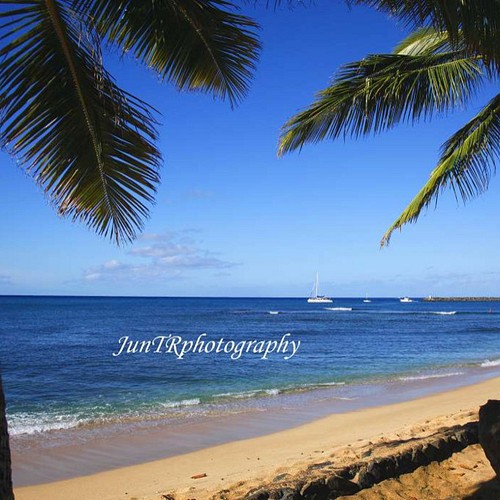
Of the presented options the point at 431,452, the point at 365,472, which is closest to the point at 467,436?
the point at 431,452

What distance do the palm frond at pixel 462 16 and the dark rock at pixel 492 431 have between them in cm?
280

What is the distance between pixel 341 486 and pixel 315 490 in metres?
0.28

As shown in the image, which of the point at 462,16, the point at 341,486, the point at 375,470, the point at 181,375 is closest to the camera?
the point at 462,16

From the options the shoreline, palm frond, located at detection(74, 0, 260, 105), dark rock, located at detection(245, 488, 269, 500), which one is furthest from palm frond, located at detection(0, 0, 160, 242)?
the shoreline

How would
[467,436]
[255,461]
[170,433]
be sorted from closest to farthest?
[467,436]
[255,461]
[170,433]

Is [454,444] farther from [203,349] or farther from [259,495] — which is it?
[203,349]

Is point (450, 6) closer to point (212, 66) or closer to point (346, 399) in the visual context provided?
point (212, 66)

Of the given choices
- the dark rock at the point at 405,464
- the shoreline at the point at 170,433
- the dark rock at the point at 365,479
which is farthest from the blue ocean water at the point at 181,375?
the dark rock at the point at 365,479

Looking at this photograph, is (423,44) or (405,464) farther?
(423,44)

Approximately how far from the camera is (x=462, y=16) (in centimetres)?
334

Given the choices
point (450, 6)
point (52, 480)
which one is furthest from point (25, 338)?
point (450, 6)

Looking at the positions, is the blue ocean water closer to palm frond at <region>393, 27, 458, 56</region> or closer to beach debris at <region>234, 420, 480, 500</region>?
beach debris at <region>234, 420, 480, 500</region>

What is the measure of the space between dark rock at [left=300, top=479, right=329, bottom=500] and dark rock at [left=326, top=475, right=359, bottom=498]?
0.18 ft

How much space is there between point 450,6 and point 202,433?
8748mm
